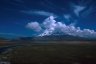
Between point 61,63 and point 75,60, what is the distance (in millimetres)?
2106

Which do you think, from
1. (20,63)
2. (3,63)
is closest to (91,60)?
(20,63)

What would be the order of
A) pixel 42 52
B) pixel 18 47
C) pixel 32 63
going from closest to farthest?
1. pixel 32 63
2. pixel 18 47
3. pixel 42 52

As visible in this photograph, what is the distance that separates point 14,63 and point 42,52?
13347 mm

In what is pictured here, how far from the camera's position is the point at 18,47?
Result: 25547mm

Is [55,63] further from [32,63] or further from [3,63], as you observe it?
[3,63]

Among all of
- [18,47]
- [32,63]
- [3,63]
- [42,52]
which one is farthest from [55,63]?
[42,52]

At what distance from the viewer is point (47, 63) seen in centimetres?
1712

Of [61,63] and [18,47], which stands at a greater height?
[18,47]

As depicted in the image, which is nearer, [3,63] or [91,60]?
[3,63]

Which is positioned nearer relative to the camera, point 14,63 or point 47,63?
point 14,63

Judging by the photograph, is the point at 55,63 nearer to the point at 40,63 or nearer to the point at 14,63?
the point at 40,63

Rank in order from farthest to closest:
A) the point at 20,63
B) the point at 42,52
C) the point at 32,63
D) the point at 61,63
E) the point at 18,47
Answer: the point at 42,52
the point at 18,47
the point at 32,63
the point at 20,63
the point at 61,63

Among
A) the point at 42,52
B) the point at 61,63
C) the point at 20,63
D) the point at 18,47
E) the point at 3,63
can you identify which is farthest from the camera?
the point at 42,52

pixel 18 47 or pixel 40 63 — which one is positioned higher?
pixel 18 47
